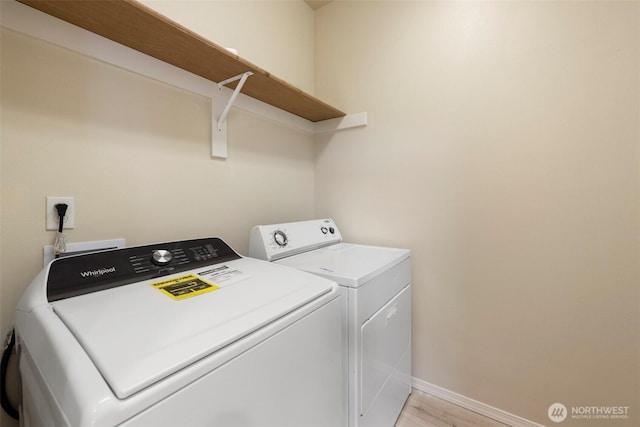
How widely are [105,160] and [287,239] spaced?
0.84 m

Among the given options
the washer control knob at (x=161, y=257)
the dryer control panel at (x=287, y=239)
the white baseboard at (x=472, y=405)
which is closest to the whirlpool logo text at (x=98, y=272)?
the washer control knob at (x=161, y=257)

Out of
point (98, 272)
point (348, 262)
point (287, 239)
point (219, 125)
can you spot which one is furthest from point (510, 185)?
point (98, 272)

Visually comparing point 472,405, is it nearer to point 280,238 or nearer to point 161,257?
point 280,238

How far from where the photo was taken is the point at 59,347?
19.1 inches

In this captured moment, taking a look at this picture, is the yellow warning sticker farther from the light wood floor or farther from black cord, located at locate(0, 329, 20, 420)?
the light wood floor

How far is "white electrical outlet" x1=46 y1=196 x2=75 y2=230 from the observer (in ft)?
2.89

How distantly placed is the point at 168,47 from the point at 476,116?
59.7 inches

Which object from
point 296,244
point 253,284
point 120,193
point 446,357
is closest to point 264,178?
point 296,244

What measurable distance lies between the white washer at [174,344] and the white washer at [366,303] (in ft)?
0.29

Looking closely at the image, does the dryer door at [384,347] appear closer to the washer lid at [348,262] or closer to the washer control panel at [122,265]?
the washer lid at [348,262]

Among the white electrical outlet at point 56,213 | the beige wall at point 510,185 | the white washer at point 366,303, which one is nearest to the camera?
the white electrical outlet at point 56,213

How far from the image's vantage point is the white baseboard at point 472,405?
1376 millimetres

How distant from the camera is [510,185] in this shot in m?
1.37

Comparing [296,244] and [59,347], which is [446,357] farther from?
[59,347]
